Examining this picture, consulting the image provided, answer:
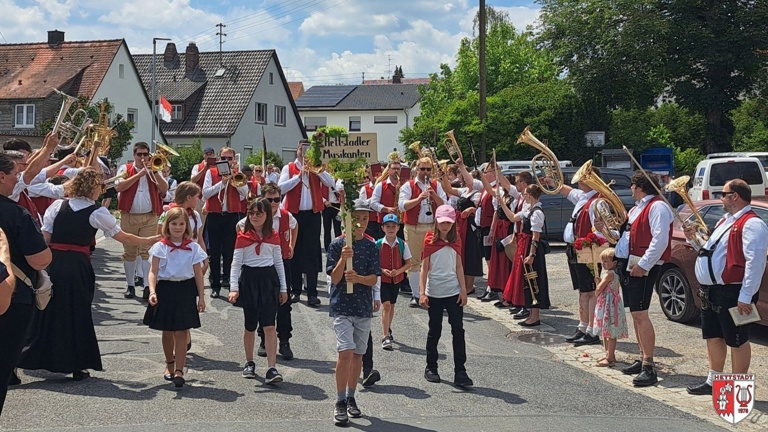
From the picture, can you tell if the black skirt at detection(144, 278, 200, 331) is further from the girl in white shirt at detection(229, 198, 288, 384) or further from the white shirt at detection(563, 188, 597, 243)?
the white shirt at detection(563, 188, 597, 243)

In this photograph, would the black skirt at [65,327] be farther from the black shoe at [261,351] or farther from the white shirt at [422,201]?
the white shirt at [422,201]

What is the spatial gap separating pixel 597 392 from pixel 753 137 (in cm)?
3579

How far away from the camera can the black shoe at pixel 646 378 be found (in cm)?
774

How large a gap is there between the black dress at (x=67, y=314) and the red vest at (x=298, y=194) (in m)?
4.58

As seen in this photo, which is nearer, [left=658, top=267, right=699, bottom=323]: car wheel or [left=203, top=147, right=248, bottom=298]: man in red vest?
[left=658, top=267, right=699, bottom=323]: car wheel

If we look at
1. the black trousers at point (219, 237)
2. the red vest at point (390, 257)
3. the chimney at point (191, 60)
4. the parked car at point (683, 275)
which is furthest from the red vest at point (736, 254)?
the chimney at point (191, 60)

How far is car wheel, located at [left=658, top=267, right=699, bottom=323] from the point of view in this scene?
10.3m

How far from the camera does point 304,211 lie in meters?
12.0

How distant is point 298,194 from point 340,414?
6.04 metres

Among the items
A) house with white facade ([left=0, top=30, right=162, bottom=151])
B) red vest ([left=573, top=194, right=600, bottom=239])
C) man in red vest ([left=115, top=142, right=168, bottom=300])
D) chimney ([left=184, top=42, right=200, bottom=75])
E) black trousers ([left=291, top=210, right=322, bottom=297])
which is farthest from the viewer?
chimney ([left=184, top=42, right=200, bottom=75])

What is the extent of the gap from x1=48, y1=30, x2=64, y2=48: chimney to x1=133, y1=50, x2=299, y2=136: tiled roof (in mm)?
7356

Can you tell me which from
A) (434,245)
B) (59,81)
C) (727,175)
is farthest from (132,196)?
(59,81)

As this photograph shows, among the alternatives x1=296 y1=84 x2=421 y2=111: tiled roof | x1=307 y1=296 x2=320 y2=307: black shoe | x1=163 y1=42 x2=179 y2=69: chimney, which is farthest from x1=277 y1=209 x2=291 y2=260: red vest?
x1=296 y1=84 x2=421 y2=111: tiled roof

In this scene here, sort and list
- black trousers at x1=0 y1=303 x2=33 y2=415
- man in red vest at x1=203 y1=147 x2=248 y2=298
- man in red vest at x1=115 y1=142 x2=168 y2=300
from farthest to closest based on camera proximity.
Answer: man in red vest at x1=203 y1=147 x2=248 y2=298 < man in red vest at x1=115 y1=142 x2=168 y2=300 < black trousers at x1=0 y1=303 x2=33 y2=415
